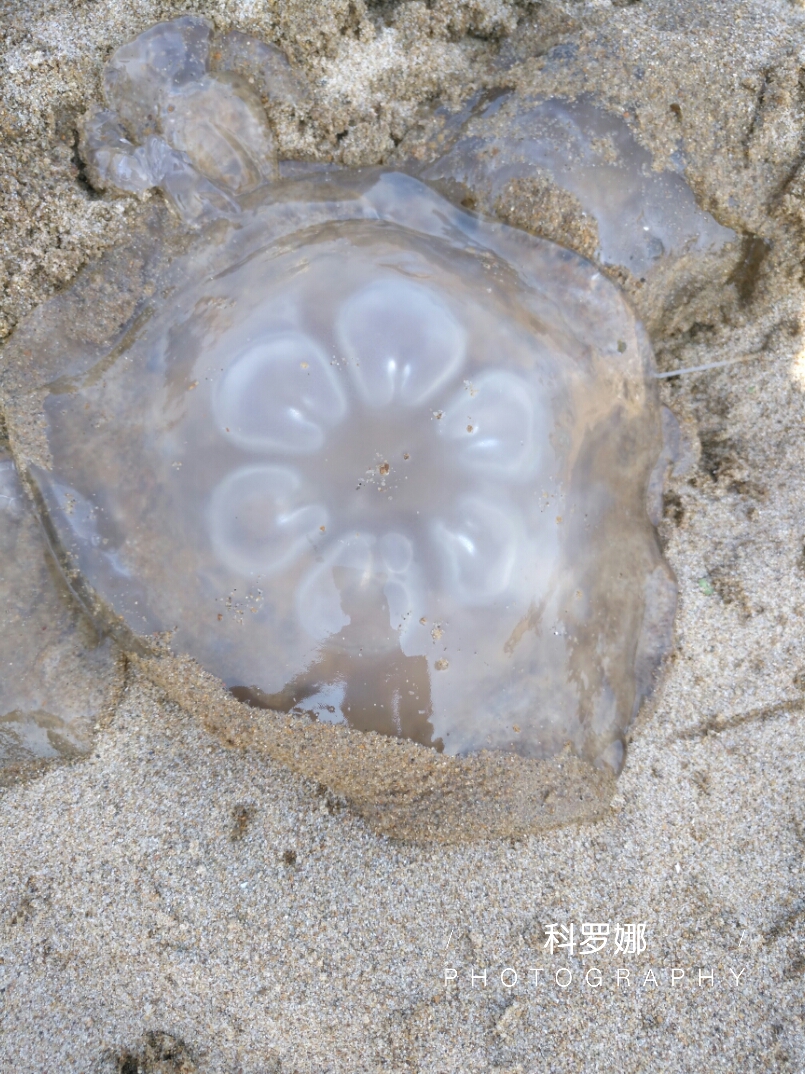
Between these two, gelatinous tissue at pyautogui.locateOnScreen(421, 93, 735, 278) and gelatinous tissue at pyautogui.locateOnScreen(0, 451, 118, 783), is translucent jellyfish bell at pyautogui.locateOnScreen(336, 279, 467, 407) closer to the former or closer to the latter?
gelatinous tissue at pyautogui.locateOnScreen(421, 93, 735, 278)

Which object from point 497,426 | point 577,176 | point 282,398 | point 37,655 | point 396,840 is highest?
point 577,176

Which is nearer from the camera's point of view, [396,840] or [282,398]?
[282,398]

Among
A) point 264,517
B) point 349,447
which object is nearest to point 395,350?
point 349,447

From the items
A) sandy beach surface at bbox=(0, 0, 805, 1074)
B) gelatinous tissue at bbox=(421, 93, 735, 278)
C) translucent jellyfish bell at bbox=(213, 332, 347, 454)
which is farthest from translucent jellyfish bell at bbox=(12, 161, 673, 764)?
sandy beach surface at bbox=(0, 0, 805, 1074)

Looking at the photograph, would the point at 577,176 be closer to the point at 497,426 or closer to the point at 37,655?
the point at 497,426

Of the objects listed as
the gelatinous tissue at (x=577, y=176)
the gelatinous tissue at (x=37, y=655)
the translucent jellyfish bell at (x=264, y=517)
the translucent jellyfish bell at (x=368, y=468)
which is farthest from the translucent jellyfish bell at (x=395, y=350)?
the gelatinous tissue at (x=37, y=655)

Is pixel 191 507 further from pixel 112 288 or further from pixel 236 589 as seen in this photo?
pixel 112 288

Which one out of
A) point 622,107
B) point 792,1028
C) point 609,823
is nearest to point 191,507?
point 609,823

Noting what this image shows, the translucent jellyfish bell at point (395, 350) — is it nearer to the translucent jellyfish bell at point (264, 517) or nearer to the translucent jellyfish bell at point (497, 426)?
the translucent jellyfish bell at point (497, 426)
